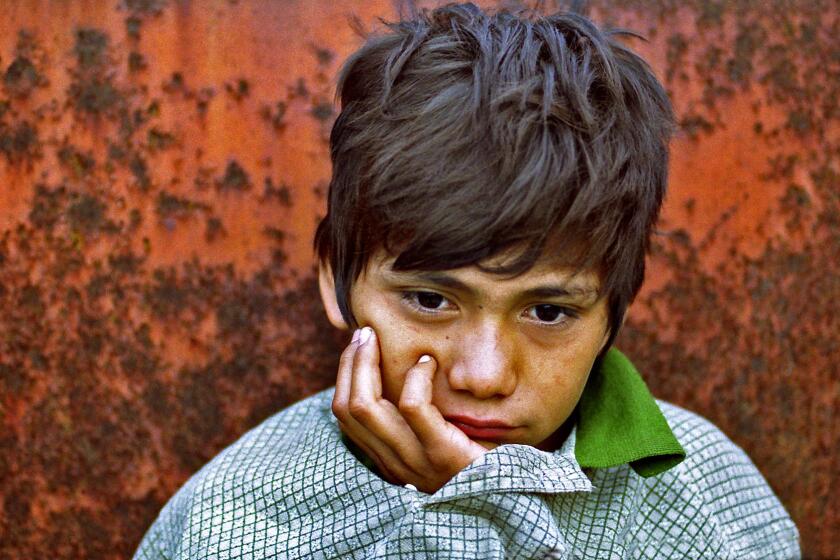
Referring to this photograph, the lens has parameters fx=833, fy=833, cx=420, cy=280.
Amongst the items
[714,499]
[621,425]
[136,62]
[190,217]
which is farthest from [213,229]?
[714,499]

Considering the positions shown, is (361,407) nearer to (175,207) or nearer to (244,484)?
(244,484)

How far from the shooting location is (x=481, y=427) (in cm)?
96

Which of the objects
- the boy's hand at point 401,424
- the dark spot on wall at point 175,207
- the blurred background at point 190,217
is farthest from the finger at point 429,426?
the dark spot on wall at point 175,207

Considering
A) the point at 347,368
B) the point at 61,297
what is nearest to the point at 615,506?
the point at 347,368

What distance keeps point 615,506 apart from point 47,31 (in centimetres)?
94

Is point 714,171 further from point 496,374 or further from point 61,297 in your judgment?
point 61,297

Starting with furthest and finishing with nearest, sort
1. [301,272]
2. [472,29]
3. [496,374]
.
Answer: [301,272] → [472,29] → [496,374]

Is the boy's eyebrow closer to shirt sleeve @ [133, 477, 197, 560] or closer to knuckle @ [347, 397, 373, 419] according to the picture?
knuckle @ [347, 397, 373, 419]

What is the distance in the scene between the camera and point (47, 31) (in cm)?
108

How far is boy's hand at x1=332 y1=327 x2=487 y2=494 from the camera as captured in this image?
0.91m

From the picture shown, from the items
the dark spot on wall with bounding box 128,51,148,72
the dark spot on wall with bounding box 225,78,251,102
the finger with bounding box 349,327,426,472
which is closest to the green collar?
the finger with bounding box 349,327,426,472

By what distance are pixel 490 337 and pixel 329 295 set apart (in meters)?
0.24

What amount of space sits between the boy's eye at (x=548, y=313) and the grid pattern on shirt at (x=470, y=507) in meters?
0.15

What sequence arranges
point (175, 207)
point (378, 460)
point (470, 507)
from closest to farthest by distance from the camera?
point (470, 507), point (378, 460), point (175, 207)
